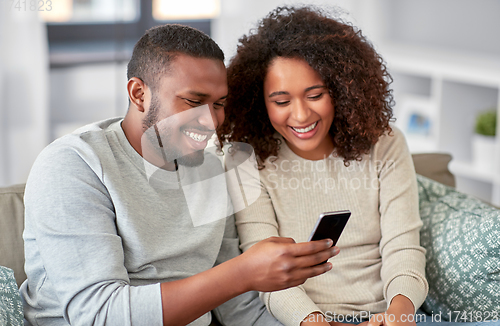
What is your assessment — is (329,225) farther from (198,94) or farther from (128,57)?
(128,57)

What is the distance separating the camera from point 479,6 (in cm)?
282

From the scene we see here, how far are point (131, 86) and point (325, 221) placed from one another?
1.75 feet

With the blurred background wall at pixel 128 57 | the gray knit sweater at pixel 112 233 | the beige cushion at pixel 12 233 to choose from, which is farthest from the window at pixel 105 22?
the gray knit sweater at pixel 112 233

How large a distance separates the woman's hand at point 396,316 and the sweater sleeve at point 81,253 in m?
0.48

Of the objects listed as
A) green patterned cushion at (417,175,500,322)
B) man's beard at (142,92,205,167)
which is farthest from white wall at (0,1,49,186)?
green patterned cushion at (417,175,500,322)

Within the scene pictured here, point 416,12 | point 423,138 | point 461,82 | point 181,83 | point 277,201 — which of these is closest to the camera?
point 181,83

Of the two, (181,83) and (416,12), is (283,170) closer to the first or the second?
(181,83)

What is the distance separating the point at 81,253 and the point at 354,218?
2.29 feet

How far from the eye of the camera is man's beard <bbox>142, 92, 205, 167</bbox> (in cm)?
111

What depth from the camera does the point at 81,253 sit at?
0.94 metres

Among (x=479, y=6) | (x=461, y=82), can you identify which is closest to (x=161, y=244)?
(x=461, y=82)

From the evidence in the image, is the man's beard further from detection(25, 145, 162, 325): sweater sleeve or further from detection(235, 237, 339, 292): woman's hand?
detection(235, 237, 339, 292): woman's hand

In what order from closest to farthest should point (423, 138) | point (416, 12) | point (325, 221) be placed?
1. point (325, 221)
2. point (423, 138)
3. point (416, 12)

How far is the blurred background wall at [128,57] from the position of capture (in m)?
2.40
